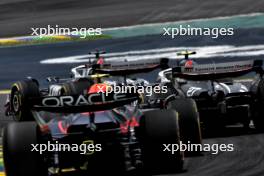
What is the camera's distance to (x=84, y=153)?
428 inches

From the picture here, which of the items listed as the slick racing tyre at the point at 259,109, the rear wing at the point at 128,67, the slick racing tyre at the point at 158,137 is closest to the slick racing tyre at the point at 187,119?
the slick racing tyre at the point at 158,137

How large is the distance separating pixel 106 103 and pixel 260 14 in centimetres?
2049

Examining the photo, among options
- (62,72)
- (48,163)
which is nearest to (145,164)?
(48,163)

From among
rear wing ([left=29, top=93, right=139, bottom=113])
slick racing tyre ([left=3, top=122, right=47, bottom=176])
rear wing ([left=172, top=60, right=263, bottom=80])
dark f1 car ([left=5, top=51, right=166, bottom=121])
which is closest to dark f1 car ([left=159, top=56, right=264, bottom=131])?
rear wing ([left=172, top=60, right=263, bottom=80])

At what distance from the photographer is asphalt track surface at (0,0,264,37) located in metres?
32.2

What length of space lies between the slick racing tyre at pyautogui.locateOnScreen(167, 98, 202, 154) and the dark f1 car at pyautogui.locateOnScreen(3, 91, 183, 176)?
1.25 metres

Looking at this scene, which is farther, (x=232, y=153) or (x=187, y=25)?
(x=187, y=25)

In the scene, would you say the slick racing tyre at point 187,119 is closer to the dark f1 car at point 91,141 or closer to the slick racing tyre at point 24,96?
the dark f1 car at point 91,141

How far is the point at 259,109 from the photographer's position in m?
14.9

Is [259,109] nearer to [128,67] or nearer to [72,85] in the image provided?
[128,67]

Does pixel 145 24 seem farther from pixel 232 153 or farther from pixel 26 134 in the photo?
pixel 26 134

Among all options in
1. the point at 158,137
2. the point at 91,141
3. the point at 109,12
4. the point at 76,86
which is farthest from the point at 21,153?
the point at 109,12

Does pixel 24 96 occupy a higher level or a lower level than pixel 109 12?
lower

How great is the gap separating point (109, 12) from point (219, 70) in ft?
70.0
